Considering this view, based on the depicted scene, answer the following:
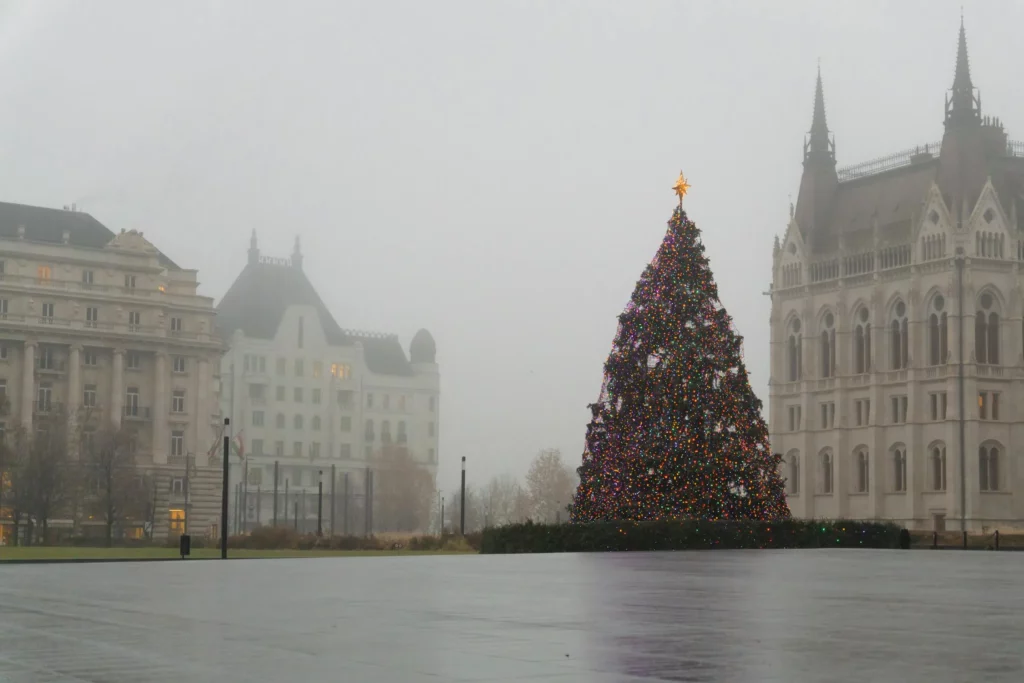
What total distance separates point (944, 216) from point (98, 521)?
68666 mm

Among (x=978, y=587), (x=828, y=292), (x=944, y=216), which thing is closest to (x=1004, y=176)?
(x=944, y=216)

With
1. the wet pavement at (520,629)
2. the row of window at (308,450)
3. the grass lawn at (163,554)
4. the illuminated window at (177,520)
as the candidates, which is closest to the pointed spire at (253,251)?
the row of window at (308,450)

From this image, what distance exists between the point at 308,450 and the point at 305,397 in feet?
18.0

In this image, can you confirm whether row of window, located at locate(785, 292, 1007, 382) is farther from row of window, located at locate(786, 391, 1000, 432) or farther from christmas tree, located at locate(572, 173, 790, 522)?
christmas tree, located at locate(572, 173, 790, 522)

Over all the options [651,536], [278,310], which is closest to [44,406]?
[278,310]

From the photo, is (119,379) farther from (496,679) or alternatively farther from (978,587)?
(496,679)

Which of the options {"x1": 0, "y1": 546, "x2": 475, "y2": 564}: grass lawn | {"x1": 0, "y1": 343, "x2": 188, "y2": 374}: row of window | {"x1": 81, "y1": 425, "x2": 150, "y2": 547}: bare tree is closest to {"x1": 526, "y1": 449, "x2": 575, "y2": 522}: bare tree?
{"x1": 0, "y1": 343, "x2": 188, "y2": 374}: row of window

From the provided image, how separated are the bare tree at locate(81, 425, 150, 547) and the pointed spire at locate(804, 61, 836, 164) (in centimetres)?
7072

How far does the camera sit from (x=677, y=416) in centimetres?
5266

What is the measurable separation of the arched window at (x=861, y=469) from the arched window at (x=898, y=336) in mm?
7861

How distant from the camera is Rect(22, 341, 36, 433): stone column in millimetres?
114531

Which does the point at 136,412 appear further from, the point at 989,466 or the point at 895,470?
the point at 989,466

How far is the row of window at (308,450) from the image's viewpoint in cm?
14200

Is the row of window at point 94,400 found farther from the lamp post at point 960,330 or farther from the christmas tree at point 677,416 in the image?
the christmas tree at point 677,416
